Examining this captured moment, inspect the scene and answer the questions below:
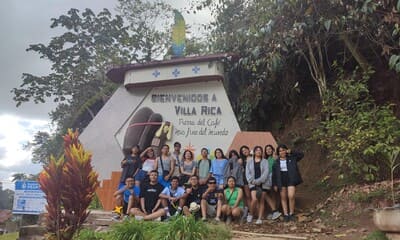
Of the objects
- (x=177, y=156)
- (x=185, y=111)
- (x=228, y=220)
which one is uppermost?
(x=185, y=111)

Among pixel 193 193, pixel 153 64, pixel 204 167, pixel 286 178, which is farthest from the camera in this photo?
pixel 153 64

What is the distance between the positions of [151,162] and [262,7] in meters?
4.00

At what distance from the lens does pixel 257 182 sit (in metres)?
6.79

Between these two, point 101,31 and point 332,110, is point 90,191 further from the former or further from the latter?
point 101,31

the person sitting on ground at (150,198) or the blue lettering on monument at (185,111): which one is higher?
the blue lettering on monument at (185,111)

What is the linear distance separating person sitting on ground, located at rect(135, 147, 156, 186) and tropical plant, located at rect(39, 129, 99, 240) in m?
2.85

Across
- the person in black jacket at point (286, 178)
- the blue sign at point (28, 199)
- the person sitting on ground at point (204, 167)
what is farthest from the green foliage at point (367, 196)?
the blue sign at point (28, 199)

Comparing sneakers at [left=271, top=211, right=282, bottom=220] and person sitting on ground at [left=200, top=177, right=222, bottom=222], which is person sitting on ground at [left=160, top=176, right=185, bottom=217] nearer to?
person sitting on ground at [left=200, top=177, right=222, bottom=222]

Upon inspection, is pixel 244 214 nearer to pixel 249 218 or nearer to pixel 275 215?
pixel 249 218

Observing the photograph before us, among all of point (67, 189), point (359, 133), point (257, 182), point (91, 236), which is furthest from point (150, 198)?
point (359, 133)

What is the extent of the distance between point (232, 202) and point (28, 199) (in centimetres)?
435

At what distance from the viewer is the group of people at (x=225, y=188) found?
6.70 m

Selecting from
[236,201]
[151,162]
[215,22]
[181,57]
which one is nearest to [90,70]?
[215,22]

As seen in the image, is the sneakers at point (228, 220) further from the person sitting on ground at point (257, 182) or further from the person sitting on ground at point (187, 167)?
the person sitting on ground at point (187, 167)
